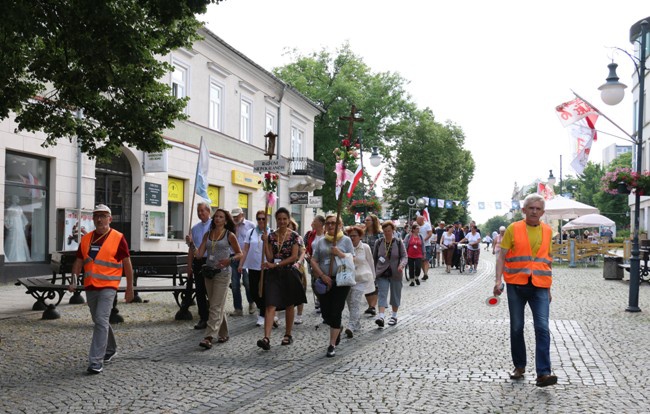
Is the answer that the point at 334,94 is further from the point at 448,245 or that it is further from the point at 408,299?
the point at 408,299

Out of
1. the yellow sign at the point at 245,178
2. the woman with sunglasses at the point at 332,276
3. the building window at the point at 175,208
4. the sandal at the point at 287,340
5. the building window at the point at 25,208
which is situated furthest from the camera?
the yellow sign at the point at 245,178

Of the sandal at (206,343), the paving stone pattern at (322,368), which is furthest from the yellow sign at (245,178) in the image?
the sandal at (206,343)

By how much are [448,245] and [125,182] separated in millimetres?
11704

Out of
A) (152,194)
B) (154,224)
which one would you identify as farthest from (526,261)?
(154,224)

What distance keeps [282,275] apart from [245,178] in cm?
2139

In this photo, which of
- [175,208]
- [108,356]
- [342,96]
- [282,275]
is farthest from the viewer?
[342,96]

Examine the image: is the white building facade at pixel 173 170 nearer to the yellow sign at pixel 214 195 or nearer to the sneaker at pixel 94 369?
the yellow sign at pixel 214 195

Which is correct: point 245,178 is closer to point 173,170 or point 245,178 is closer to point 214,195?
point 214,195

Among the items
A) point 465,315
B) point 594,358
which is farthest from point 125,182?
point 594,358

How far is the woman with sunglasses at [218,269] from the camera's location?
8.40 metres

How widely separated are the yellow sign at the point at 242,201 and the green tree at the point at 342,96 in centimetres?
1501

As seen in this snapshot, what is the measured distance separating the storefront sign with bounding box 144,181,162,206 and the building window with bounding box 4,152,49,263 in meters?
4.25

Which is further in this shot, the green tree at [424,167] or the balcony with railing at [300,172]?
the green tree at [424,167]

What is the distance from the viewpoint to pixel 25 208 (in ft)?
57.6
